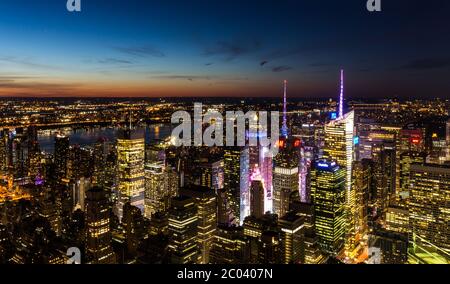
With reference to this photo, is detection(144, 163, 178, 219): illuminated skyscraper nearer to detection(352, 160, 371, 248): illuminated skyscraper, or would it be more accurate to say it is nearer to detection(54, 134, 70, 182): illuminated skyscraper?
detection(54, 134, 70, 182): illuminated skyscraper

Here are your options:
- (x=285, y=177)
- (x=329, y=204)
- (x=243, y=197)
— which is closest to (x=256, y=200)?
(x=243, y=197)

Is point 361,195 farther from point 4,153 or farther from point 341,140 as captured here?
point 4,153

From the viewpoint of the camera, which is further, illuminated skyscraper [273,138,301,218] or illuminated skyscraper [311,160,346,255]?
illuminated skyscraper [273,138,301,218]

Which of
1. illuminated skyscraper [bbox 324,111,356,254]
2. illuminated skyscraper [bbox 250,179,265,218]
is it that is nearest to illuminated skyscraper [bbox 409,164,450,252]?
illuminated skyscraper [bbox 324,111,356,254]

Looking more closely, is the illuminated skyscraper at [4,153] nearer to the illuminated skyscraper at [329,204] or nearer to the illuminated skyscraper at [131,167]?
the illuminated skyscraper at [131,167]

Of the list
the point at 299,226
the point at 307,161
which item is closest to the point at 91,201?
the point at 299,226
